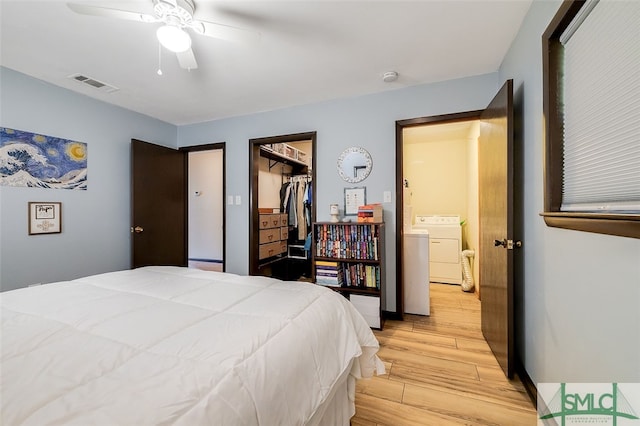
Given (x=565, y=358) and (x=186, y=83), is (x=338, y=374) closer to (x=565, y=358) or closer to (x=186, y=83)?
(x=565, y=358)

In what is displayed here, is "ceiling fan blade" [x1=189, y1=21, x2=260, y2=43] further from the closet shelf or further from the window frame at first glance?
the closet shelf

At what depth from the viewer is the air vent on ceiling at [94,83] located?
2.39 metres

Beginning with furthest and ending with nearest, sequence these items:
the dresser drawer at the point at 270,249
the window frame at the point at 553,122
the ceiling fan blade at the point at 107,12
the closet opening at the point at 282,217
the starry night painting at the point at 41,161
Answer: the closet opening at the point at 282,217, the dresser drawer at the point at 270,249, the starry night painting at the point at 41,161, the ceiling fan blade at the point at 107,12, the window frame at the point at 553,122

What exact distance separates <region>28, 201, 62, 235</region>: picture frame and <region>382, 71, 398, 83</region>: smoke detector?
3434 millimetres

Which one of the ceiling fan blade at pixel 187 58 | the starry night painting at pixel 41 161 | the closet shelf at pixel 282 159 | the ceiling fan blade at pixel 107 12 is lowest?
the starry night painting at pixel 41 161

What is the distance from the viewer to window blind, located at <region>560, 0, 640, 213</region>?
802 mm

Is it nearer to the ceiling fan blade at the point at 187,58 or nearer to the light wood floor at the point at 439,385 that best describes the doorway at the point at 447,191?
the light wood floor at the point at 439,385

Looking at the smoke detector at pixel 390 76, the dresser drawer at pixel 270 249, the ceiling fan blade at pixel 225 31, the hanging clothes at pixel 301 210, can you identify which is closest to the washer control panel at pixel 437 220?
the hanging clothes at pixel 301 210

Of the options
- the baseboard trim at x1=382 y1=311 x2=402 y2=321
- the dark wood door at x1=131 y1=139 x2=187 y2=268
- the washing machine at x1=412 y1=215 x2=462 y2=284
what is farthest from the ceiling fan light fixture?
the washing machine at x1=412 y1=215 x2=462 y2=284

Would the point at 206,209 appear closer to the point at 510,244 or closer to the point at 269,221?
the point at 269,221

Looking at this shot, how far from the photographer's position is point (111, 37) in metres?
1.85

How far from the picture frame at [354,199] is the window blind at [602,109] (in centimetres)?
174

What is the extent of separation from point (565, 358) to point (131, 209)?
397 cm

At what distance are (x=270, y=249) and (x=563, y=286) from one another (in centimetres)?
327
